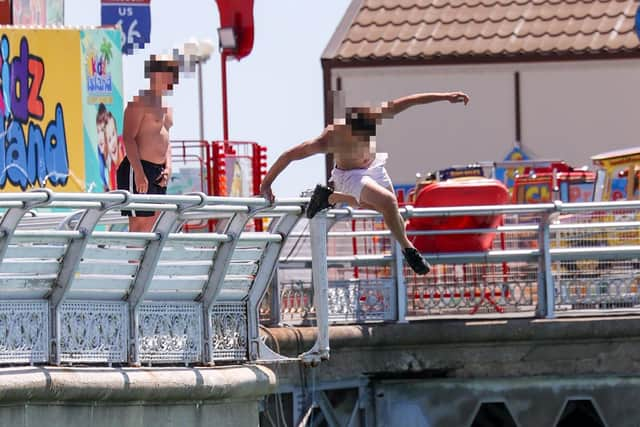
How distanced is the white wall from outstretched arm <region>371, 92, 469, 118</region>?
19.3m

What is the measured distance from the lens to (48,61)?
728 inches

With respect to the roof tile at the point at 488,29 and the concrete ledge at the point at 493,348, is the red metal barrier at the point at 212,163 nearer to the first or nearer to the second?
the concrete ledge at the point at 493,348

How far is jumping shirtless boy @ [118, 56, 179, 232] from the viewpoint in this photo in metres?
14.4

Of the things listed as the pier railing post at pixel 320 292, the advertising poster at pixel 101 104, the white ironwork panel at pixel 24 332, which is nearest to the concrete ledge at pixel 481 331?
the pier railing post at pixel 320 292

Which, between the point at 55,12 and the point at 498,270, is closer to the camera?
the point at 498,270

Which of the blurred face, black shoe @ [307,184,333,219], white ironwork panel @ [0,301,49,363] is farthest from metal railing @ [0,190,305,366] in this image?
the blurred face

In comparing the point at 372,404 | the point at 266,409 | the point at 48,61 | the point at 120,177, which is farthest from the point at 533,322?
the point at 48,61

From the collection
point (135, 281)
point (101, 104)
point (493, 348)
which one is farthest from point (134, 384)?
point (101, 104)

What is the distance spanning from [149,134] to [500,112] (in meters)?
19.9

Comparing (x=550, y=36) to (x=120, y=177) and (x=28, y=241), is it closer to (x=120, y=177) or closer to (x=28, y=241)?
(x=120, y=177)

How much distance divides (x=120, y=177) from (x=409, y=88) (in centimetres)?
1939

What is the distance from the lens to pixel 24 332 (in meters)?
12.1

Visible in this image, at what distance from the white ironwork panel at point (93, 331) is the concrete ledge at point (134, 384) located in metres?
0.11

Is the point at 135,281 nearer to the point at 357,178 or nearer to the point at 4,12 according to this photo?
the point at 357,178
